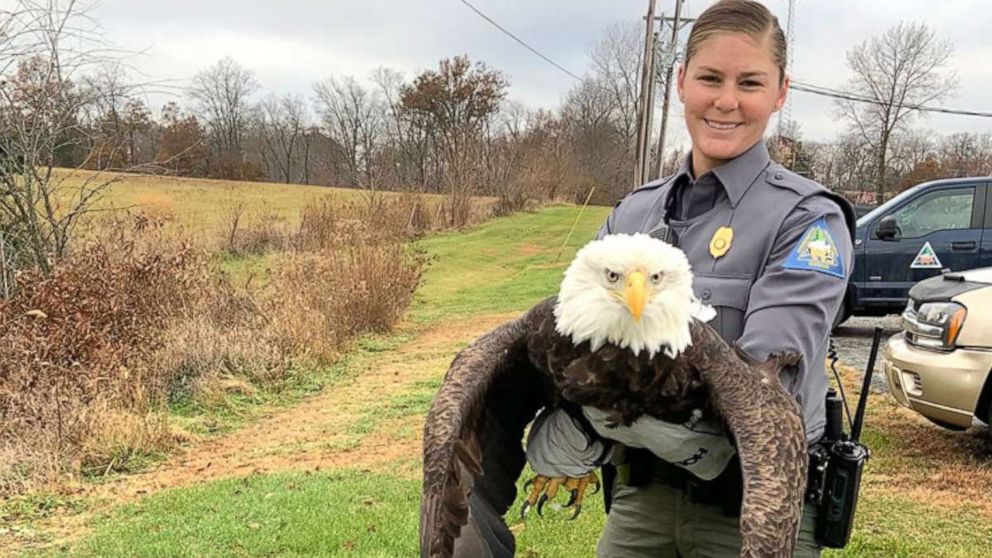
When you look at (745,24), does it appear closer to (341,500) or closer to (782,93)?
(782,93)

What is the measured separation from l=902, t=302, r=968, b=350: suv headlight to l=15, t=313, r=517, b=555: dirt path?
439cm

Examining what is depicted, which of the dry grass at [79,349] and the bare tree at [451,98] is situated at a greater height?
the bare tree at [451,98]

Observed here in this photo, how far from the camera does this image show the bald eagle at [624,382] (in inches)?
77.3

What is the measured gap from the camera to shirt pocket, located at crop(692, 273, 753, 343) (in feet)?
7.50

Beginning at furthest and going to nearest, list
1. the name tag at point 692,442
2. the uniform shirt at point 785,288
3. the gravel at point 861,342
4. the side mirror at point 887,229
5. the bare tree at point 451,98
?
the bare tree at point 451,98, the side mirror at point 887,229, the gravel at point 861,342, the name tag at point 692,442, the uniform shirt at point 785,288

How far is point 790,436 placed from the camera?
6.56 ft

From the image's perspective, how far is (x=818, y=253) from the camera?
215 cm

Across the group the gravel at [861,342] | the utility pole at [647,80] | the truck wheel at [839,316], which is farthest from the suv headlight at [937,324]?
the utility pole at [647,80]

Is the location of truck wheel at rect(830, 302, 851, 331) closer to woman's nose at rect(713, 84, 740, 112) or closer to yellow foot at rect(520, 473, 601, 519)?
woman's nose at rect(713, 84, 740, 112)

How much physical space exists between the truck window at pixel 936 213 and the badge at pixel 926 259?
0.77 ft

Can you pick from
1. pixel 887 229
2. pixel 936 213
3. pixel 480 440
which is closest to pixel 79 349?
pixel 480 440

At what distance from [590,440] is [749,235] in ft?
2.63

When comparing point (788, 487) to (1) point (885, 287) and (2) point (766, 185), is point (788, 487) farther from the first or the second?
(1) point (885, 287)

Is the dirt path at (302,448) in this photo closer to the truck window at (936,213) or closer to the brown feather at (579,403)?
the brown feather at (579,403)
